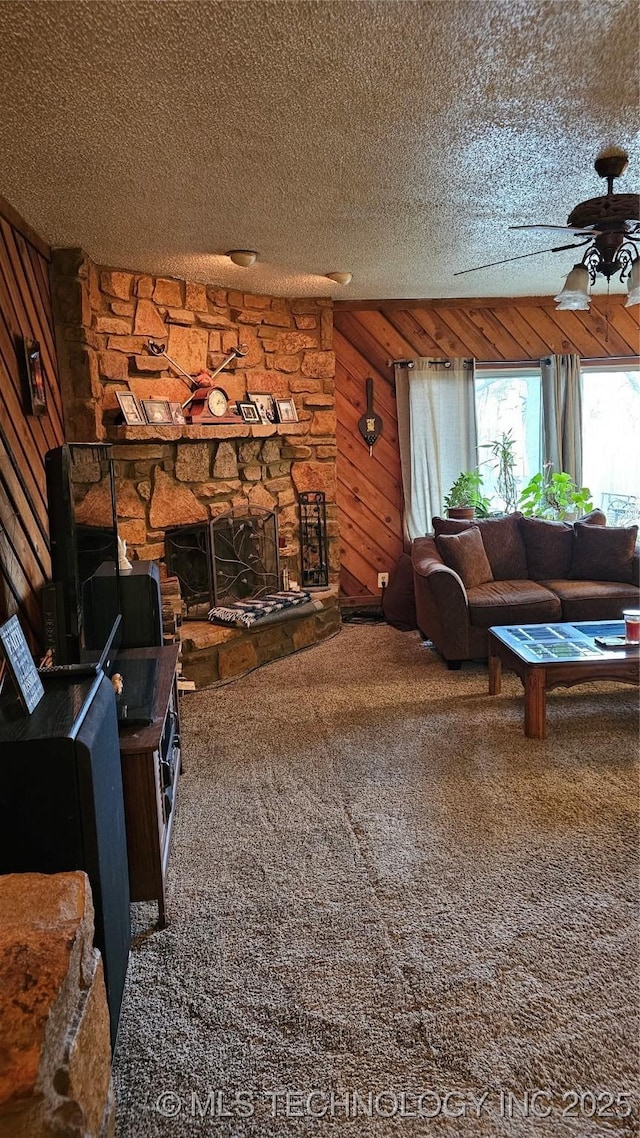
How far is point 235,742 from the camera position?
3.44 metres

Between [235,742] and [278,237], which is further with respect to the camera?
[278,237]

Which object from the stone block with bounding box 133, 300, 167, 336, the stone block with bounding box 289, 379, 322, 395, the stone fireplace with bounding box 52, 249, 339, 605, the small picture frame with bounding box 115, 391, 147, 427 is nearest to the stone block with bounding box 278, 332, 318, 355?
the stone fireplace with bounding box 52, 249, 339, 605

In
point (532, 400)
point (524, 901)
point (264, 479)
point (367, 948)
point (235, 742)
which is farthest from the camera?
point (532, 400)

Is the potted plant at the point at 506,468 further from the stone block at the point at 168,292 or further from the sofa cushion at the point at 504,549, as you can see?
the stone block at the point at 168,292

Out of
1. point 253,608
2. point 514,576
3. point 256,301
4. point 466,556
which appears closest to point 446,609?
point 466,556

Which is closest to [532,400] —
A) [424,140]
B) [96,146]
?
[424,140]

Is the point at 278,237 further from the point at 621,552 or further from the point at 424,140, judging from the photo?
the point at 621,552

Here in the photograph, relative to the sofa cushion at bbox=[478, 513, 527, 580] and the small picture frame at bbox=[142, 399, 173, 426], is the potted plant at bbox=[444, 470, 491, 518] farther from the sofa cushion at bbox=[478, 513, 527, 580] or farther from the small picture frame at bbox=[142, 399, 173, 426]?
the small picture frame at bbox=[142, 399, 173, 426]

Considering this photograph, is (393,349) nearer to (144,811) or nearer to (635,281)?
(635,281)

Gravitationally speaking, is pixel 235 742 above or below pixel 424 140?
below

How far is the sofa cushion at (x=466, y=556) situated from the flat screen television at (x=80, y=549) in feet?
7.83

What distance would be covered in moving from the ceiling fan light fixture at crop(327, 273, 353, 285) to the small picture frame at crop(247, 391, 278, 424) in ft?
2.86

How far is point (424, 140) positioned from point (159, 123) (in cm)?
89

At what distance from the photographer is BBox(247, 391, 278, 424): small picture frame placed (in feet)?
16.2
